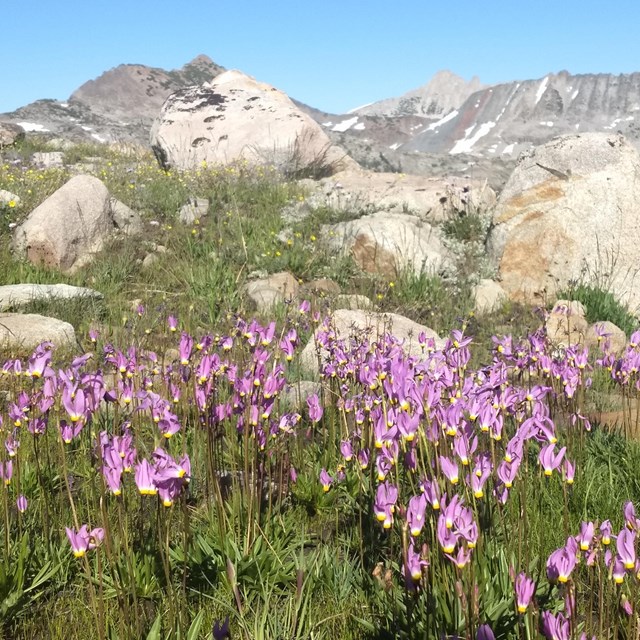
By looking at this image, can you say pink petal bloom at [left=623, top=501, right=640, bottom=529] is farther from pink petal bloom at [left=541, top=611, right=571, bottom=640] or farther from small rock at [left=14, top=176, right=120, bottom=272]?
small rock at [left=14, top=176, right=120, bottom=272]

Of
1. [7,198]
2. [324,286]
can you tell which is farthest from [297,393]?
[7,198]

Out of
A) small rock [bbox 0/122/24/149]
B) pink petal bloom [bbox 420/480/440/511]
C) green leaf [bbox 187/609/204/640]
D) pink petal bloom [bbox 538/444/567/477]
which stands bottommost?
green leaf [bbox 187/609/204/640]

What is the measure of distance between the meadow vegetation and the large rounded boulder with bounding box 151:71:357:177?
11284 mm

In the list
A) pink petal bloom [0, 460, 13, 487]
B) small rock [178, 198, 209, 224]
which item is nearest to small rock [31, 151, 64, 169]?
small rock [178, 198, 209, 224]

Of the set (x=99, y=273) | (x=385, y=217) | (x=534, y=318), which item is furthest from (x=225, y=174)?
(x=534, y=318)

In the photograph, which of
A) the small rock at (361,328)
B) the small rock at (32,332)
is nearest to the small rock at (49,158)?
the small rock at (32,332)

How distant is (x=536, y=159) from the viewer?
29.0ft

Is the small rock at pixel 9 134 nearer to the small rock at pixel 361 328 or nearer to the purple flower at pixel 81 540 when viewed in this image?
the small rock at pixel 361 328

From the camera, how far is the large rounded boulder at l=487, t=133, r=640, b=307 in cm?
817

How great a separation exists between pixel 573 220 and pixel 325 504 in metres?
6.39

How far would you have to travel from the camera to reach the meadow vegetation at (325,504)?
194 centimetres

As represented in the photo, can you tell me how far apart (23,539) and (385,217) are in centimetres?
810

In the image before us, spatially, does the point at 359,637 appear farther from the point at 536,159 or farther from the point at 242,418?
the point at 536,159

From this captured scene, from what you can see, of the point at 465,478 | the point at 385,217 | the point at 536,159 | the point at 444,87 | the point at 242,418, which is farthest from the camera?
the point at 444,87
